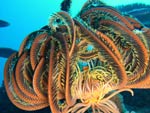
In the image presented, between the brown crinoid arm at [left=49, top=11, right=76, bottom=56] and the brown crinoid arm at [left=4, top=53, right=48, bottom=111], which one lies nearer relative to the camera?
the brown crinoid arm at [left=49, top=11, right=76, bottom=56]

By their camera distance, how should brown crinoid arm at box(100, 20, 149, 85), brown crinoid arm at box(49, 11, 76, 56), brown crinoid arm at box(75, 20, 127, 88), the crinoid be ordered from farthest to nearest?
the crinoid < brown crinoid arm at box(100, 20, 149, 85) < brown crinoid arm at box(49, 11, 76, 56) < brown crinoid arm at box(75, 20, 127, 88)

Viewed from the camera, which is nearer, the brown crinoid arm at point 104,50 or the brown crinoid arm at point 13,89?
the brown crinoid arm at point 104,50

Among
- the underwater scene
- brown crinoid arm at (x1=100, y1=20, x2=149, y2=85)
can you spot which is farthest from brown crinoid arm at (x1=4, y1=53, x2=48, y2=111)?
brown crinoid arm at (x1=100, y1=20, x2=149, y2=85)

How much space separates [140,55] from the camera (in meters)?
3.22

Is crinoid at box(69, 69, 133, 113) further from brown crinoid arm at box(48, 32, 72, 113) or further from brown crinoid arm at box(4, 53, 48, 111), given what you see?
brown crinoid arm at box(4, 53, 48, 111)

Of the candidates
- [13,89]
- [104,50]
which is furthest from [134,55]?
[13,89]

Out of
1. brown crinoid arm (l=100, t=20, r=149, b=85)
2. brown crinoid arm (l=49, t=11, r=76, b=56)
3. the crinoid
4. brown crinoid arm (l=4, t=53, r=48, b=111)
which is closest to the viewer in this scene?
brown crinoid arm (l=49, t=11, r=76, b=56)

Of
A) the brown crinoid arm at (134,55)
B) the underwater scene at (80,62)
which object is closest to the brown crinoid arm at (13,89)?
the underwater scene at (80,62)

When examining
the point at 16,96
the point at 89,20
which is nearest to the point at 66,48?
the point at 89,20

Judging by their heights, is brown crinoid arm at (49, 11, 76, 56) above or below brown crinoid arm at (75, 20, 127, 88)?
above

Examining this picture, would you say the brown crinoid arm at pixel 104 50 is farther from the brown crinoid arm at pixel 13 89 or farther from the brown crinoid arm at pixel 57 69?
the brown crinoid arm at pixel 13 89

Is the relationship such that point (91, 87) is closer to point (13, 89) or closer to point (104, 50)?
point (104, 50)

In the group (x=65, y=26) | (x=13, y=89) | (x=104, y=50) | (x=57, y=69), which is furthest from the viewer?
(x=13, y=89)

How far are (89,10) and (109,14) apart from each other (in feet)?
0.96
